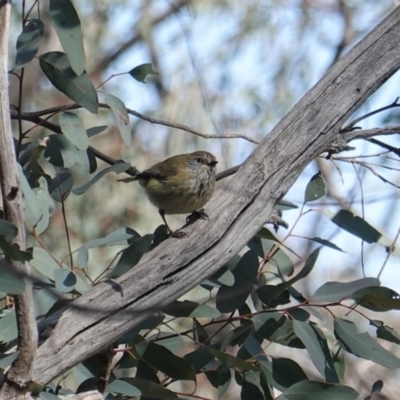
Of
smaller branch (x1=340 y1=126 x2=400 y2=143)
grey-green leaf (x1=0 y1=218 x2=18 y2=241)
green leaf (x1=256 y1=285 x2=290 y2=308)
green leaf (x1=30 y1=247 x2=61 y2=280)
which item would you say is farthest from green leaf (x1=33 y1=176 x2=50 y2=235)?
smaller branch (x1=340 y1=126 x2=400 y2=143)

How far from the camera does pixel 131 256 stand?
227cm

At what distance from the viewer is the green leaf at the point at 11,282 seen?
1831 millimetres

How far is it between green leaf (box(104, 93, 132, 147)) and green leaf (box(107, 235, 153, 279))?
37 cm

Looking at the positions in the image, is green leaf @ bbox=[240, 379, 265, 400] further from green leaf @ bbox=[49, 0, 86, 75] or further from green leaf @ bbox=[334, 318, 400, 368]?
green leaf @ bbox=[49, 0, 86, 75]

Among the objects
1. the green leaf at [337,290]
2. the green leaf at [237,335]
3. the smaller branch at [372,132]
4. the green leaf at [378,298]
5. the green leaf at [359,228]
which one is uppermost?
the smaller branch at [372,132]

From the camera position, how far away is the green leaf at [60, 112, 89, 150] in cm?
242

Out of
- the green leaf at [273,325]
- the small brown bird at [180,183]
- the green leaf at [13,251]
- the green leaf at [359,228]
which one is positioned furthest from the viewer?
the small brown bird at [180,183]

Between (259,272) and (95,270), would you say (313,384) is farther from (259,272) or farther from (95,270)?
(95,270)

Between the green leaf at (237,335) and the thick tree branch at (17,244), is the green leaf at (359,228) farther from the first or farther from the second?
the thick tree branch at (17,244)

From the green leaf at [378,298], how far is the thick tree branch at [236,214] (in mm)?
367

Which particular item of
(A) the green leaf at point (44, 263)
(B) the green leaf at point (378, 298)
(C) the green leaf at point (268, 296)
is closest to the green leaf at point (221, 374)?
(C) the green leaf at point (268, 296)

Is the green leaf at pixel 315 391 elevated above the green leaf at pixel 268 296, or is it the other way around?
the green leaf at pixel 268 296

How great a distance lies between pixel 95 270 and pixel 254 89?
2255 mm

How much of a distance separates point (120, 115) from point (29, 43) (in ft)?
1.24
